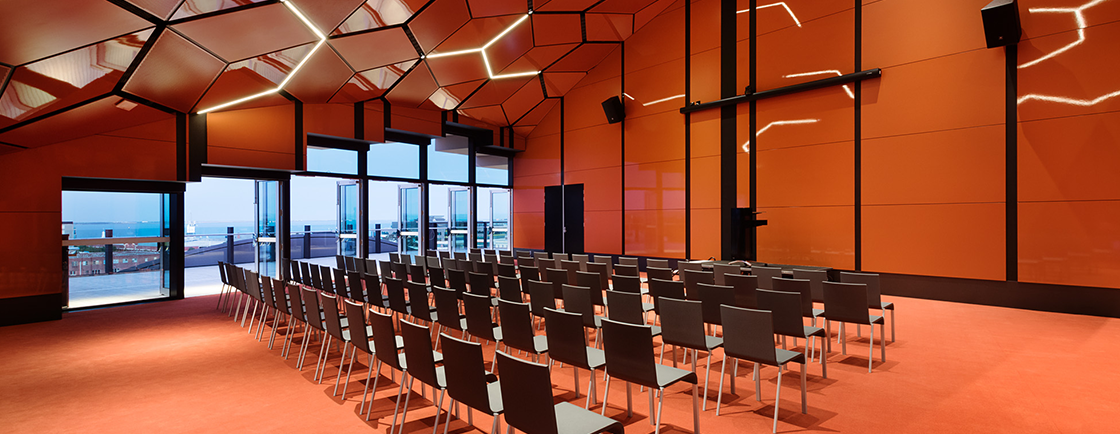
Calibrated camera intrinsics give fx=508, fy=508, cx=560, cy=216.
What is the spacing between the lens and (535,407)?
2.43m

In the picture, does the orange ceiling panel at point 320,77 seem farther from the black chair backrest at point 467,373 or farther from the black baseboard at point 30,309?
the black chair backrest at point 467,373

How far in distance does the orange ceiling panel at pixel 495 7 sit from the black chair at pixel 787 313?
21.3ft

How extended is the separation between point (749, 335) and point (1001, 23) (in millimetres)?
6960

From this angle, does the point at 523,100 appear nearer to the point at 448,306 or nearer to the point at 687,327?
the point at 448,306

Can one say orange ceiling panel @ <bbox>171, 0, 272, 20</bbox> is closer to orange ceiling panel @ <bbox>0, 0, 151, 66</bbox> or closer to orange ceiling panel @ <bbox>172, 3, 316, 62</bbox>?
orange ceiling panel @ <bbox>172, 3, 316, 62</bbox>

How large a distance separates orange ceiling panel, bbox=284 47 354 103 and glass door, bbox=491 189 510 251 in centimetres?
575

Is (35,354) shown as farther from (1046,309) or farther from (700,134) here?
(1046,309)

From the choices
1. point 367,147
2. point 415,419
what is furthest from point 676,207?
point 415,419

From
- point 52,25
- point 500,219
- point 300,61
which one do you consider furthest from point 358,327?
A: point 500,219

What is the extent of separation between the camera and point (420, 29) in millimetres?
8414

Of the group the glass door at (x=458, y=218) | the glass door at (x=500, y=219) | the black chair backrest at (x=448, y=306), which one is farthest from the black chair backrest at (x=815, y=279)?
the glass door at (x=500, y=219)

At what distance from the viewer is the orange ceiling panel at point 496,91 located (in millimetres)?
11812

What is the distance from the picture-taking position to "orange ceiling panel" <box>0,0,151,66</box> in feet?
11.8

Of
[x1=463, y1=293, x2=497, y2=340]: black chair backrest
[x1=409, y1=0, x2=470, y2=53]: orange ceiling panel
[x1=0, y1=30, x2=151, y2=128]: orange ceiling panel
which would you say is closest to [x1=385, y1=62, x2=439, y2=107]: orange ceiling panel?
[x1=409, y1=0, x2=470, y2=53]: orange ceiling panel
